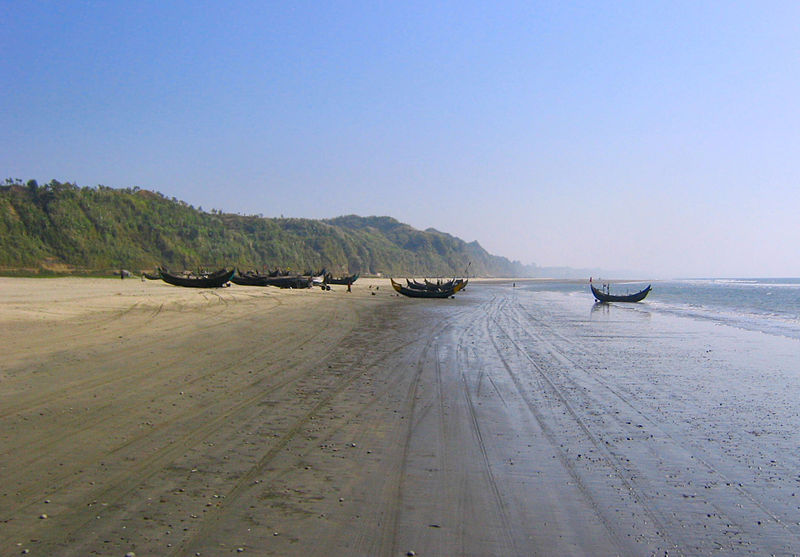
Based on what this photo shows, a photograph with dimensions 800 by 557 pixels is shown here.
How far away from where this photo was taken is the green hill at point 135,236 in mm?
52031

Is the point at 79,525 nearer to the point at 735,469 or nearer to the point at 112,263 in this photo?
the point at 735,469

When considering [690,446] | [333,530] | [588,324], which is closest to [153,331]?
[333,530]

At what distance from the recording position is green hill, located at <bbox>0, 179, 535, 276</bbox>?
52.0 meters

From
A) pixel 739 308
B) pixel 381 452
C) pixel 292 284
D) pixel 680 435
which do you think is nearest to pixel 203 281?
pixel 292 284

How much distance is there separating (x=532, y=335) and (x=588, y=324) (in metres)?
6.06

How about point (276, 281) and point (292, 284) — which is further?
point (292, 284)

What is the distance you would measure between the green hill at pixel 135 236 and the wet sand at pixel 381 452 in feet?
154

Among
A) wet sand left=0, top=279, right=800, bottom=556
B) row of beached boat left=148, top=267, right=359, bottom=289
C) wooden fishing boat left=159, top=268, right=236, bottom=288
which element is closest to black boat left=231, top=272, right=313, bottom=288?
row of beached boat left=148, top=267, right=359, bottom=289

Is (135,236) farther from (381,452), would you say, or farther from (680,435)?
(680,435)

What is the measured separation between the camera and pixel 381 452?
17.1 feet

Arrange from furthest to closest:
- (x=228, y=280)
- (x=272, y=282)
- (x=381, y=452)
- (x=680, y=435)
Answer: (x=272, y=282), (x=228, y=280), (x=680, y=435), (x=381, y=452)

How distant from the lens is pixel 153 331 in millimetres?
13031

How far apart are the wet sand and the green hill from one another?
4695 cm

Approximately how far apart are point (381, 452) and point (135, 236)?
226ft
